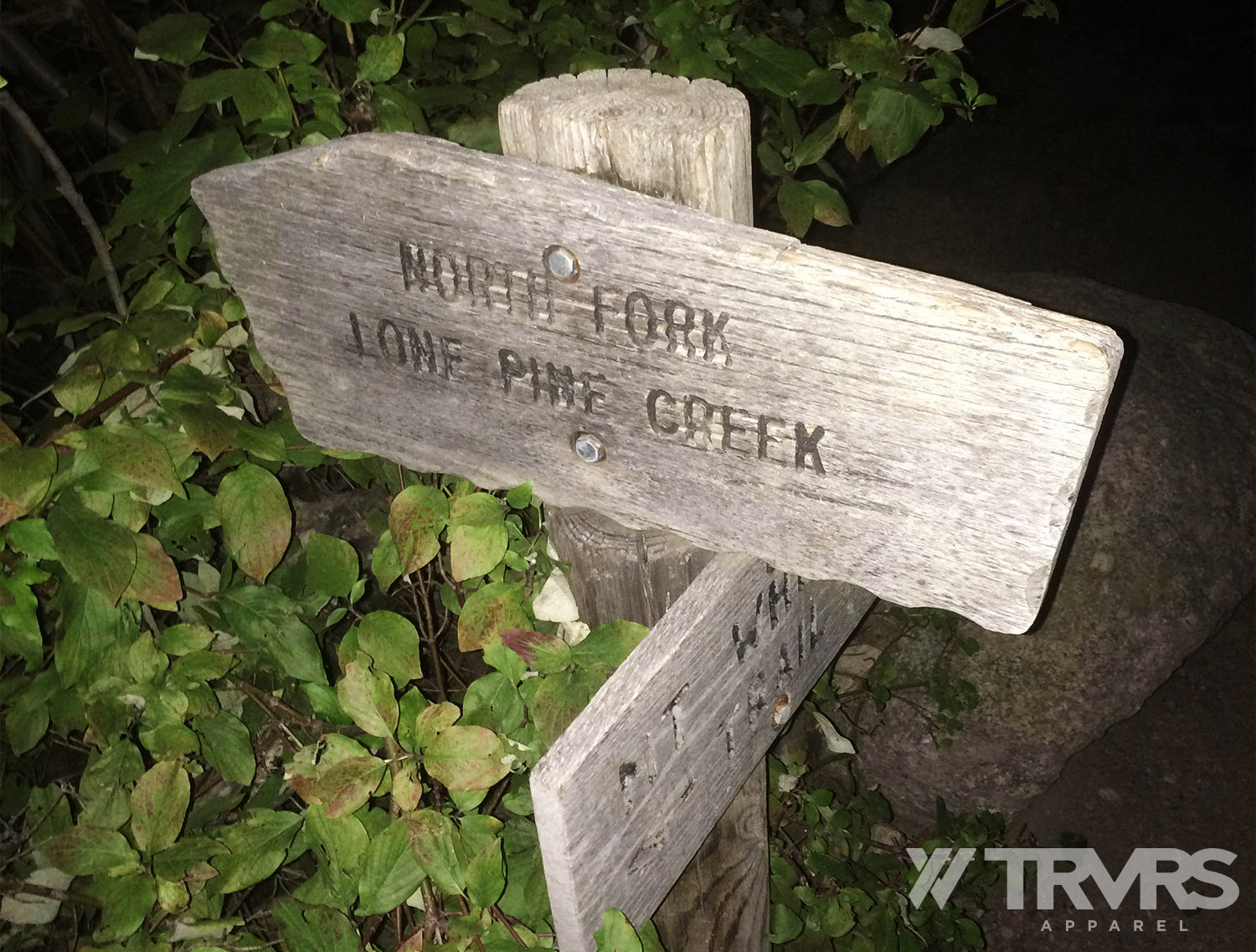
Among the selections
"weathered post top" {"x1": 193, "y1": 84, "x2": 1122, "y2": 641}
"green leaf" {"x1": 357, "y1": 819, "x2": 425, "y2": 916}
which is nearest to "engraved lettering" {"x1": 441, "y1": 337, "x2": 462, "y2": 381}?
"weathered post top" {"x1": 193, "y1": 84, "x2": 1122, "y2": 641}

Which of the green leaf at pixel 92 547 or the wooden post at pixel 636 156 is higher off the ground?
the wooden post at pixel 636 156

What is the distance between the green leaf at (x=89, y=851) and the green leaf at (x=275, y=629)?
34cm

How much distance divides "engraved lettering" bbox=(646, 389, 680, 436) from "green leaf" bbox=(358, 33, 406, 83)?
0.78m

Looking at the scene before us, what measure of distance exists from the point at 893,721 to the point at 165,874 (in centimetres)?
200

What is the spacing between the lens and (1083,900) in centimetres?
286

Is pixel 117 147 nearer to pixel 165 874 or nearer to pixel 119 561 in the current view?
pixel 119 561

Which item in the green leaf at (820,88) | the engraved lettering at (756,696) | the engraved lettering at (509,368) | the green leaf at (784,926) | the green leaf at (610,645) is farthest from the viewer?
the green leaf at (784,926)

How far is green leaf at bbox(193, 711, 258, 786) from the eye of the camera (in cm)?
153

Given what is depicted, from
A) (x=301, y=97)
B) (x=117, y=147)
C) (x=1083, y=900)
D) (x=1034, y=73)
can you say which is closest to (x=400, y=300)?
(x=301, y=97)

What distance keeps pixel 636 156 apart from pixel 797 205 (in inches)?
29.8

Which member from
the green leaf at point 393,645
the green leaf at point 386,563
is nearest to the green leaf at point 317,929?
the green leaf at point 393,645

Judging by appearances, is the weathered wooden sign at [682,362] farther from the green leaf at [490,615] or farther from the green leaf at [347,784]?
the green leaf at [347,784]

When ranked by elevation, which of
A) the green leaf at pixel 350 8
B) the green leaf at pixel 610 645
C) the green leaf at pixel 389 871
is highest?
the green leaf at pixel 350 8

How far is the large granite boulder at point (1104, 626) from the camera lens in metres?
2.78
